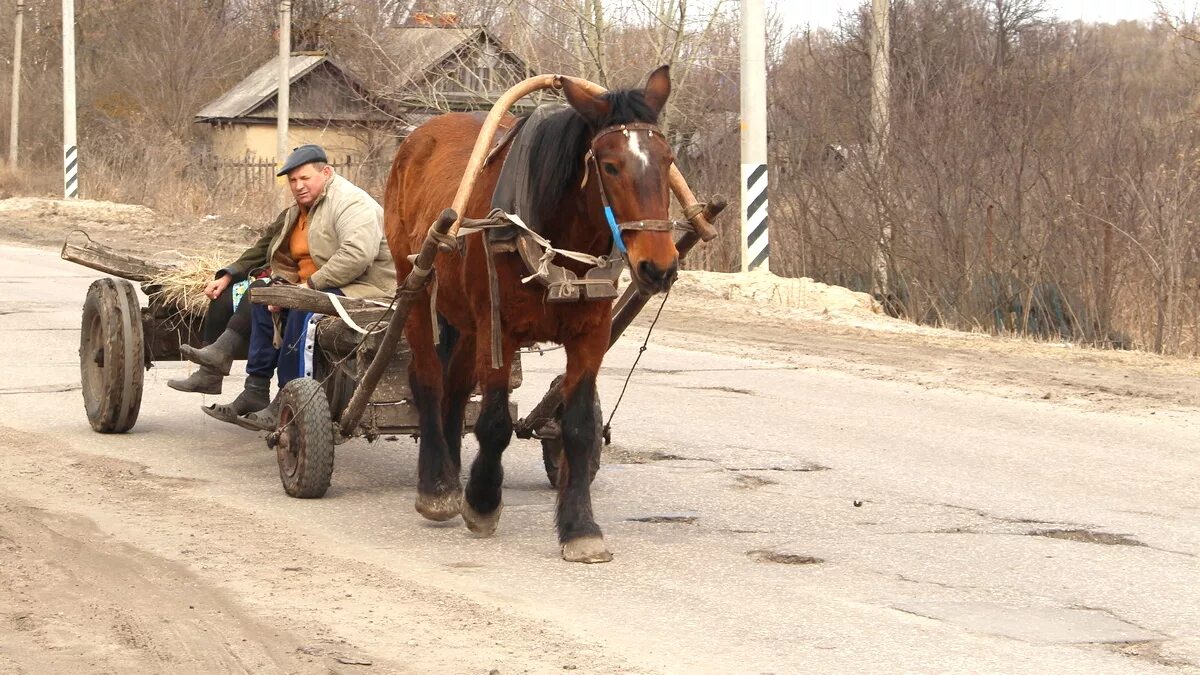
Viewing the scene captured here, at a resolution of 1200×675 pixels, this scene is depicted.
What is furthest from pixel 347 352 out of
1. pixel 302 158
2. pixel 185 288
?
pixel 185 288

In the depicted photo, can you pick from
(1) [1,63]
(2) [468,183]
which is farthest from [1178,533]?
(1) [1,63]

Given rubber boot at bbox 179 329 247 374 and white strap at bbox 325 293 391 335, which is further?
rubber boot at bbox 179 329 247 374

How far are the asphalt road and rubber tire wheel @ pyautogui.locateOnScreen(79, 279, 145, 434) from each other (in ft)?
0.63

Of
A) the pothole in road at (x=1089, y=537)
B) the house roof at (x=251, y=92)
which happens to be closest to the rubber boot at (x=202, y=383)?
the pothole in road at (x=1089, y=537)

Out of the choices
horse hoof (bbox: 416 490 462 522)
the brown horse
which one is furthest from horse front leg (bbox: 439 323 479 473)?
horse hoof (bbox: 416 490 462 522)

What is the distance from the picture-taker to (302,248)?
870 centimetres

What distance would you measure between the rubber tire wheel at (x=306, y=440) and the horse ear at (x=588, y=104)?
2.09m

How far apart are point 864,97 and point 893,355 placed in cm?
679

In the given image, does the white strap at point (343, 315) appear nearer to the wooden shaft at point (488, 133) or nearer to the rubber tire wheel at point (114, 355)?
the wooden shaft at point (488, 133)

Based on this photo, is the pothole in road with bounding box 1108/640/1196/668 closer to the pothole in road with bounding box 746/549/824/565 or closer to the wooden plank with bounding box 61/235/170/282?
the pothole in road with bounding box 746/549/824/565

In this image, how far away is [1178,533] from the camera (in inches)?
279

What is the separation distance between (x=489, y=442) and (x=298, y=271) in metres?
2.35

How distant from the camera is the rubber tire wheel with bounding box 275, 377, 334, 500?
7477mm

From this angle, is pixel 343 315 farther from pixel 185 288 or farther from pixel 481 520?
pixel 185 288
